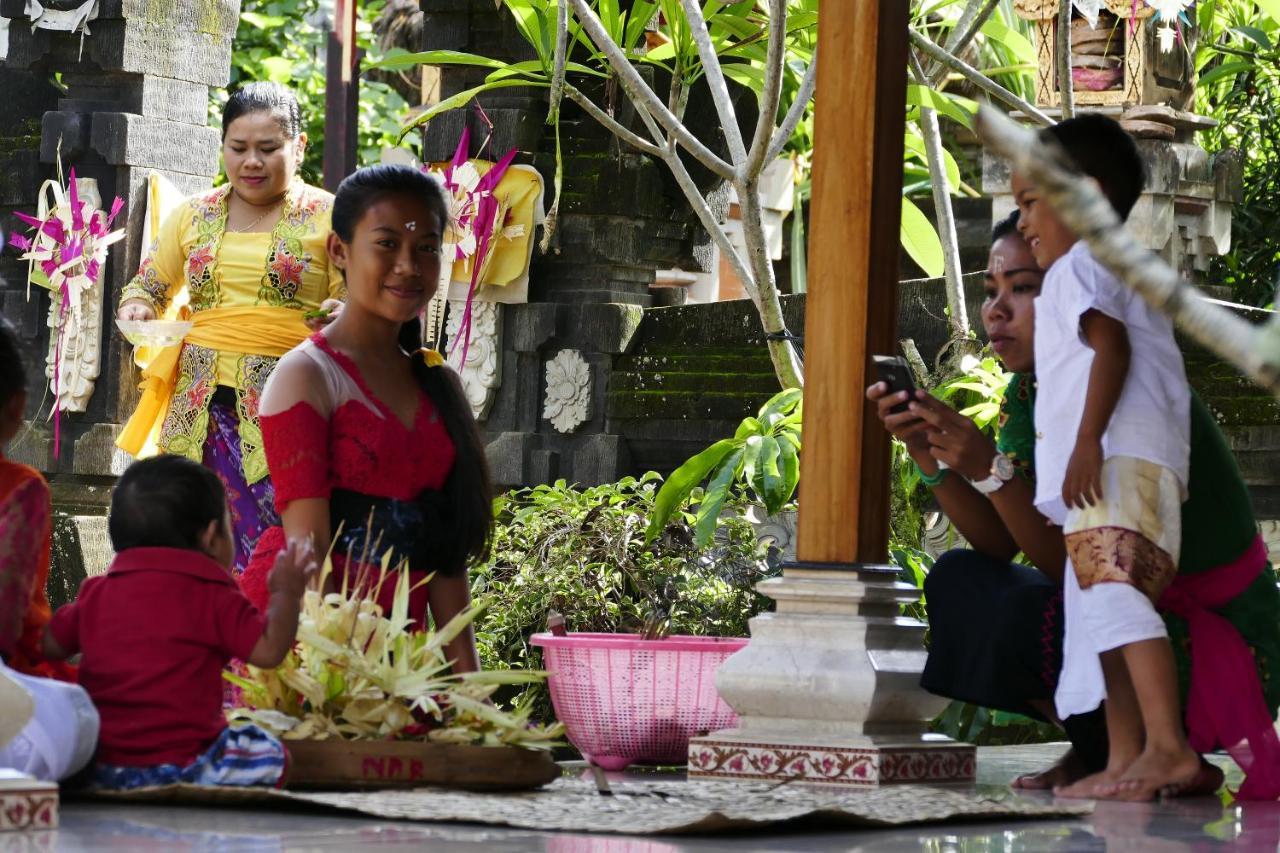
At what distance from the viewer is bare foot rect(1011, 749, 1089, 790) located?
12.3 feet

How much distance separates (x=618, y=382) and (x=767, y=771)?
4085mm

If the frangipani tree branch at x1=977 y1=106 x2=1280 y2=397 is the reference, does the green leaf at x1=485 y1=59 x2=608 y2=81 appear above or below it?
above

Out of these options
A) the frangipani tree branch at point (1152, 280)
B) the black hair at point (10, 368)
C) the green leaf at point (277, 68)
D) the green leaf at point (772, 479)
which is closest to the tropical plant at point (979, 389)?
the green leaf at point (772, 479)

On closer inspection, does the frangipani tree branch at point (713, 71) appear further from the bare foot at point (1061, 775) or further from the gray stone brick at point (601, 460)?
the gray stone brick at point (601, 460)

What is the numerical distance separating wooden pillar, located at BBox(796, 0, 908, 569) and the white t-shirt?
16.6 inches

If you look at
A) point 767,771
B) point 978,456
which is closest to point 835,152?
point 978,456

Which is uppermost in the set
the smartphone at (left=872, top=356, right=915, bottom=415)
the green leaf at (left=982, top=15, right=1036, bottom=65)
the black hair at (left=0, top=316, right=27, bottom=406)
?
the green leaf at (left=982, top=15, right=1036, bottom=65)

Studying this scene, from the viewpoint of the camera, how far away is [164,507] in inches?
121

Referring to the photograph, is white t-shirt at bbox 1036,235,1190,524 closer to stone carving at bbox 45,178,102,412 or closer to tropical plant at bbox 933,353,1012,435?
tropical plant at bbox 933,353,1012,435

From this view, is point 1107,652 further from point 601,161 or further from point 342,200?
point 601,161

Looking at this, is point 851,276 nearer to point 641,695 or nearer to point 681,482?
point 641,695

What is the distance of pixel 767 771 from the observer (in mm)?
3650

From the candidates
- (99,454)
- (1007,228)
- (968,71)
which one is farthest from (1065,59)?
(99,454)

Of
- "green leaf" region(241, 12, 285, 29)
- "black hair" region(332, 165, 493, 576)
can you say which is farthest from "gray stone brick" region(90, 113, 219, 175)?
"green leaf" region(241, 12, 285, 29)
